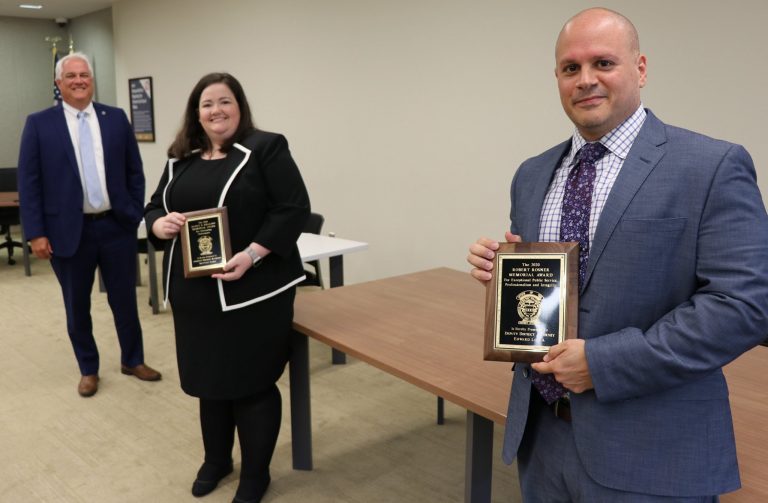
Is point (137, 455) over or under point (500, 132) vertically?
under

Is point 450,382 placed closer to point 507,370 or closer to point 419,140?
point 507,370

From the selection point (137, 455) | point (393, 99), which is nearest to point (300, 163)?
point (393, 99)

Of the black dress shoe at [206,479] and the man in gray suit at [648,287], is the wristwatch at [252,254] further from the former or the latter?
the man in gray suit at [648,287]

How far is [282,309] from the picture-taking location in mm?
2297

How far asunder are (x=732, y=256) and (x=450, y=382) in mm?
985

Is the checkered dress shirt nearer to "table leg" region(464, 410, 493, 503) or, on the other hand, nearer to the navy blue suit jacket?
"table leg" region(464, 410, 493, 503)

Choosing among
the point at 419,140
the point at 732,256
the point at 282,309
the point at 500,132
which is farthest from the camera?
the point at 419,140

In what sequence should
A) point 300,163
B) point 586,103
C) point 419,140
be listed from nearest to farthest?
point 586,103 → point 419,140 → point 300,163

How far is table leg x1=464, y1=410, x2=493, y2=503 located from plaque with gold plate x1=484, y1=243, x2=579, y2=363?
2.37 ft


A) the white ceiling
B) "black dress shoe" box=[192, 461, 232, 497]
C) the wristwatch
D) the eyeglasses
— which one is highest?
the white ceiling

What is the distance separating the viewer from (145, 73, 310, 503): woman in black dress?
2.17 meters

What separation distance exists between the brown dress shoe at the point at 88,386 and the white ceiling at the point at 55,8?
5.40 meters

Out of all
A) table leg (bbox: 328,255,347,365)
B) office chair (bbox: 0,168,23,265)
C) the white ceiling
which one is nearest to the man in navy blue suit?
table leg (bbox: 328,255,347,365)

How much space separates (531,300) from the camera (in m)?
1.22
